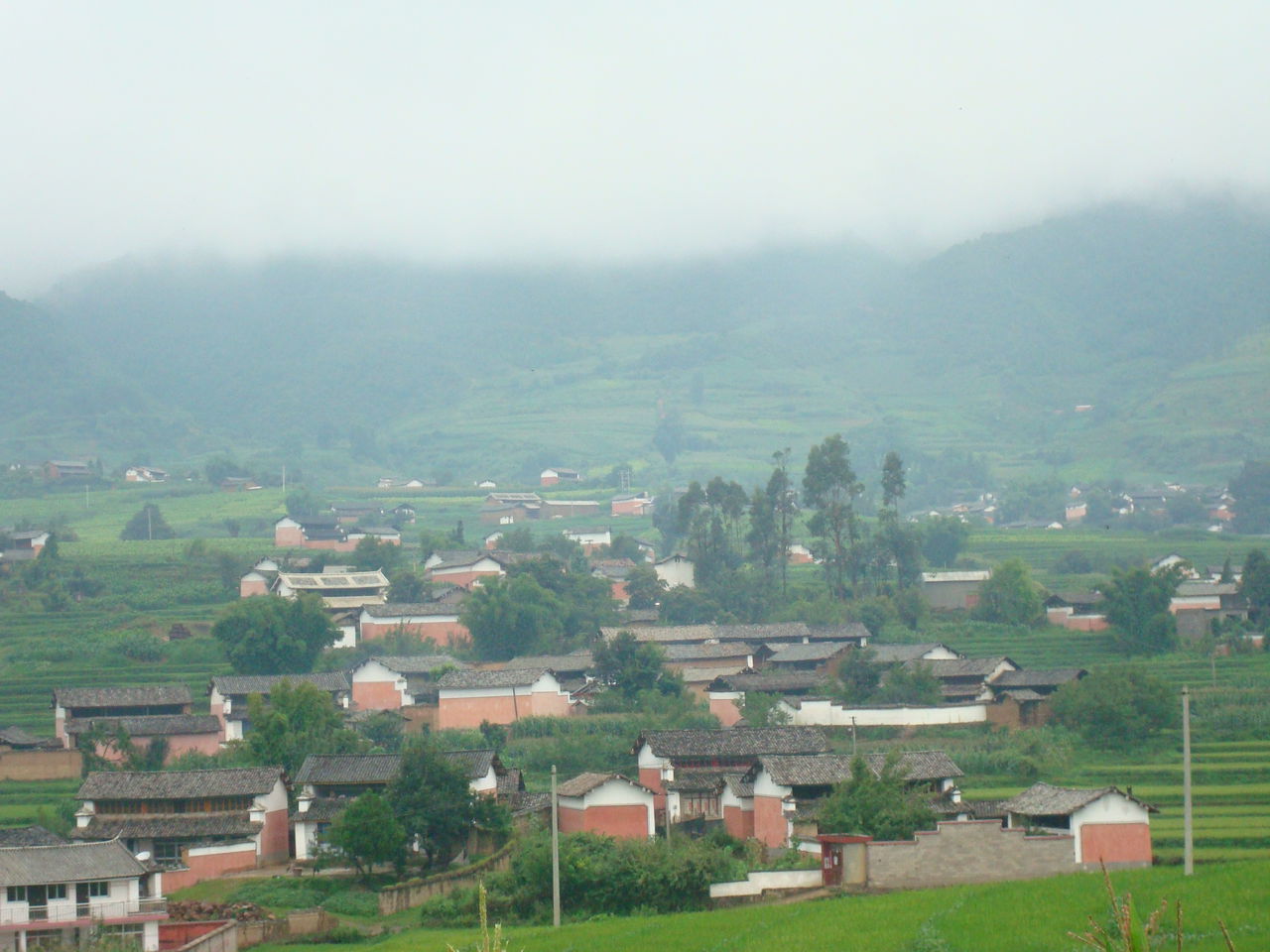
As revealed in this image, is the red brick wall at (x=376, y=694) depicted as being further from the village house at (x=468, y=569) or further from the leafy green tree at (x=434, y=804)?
the leafy green tree at (x=434, y=804)

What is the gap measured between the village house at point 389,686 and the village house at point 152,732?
19.0ft

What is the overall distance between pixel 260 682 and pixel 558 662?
33.6 ft

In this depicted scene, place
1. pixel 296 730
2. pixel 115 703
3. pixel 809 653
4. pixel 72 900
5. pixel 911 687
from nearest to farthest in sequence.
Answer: pixel 72 900
pixel 296 730
pixel 115 703
pixel 911 687
pixel 809 653

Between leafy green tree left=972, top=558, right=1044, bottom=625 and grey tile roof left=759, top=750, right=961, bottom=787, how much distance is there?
2439 cm

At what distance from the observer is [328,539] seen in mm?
91875

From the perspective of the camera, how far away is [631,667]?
188 ft

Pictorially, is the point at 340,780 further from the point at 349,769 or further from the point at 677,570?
the point at 677,570

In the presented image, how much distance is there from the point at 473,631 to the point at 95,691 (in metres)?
15.2

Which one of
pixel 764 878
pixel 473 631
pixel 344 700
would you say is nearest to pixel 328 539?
Result: pixel 473 631

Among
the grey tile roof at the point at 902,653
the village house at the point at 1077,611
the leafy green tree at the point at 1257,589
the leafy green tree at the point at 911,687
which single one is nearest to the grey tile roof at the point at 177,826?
the leafy green tree at the point at 911,687

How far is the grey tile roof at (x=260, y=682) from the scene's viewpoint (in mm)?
54878

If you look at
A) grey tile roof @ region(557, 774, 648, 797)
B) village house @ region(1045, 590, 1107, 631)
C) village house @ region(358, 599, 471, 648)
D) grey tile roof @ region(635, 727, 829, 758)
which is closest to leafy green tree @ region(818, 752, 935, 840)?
grey tile roof @ region(557, 774, 648, 797)

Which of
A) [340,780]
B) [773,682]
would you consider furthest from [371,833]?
[773,682]

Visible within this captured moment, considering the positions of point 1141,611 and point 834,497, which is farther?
point 834,497
